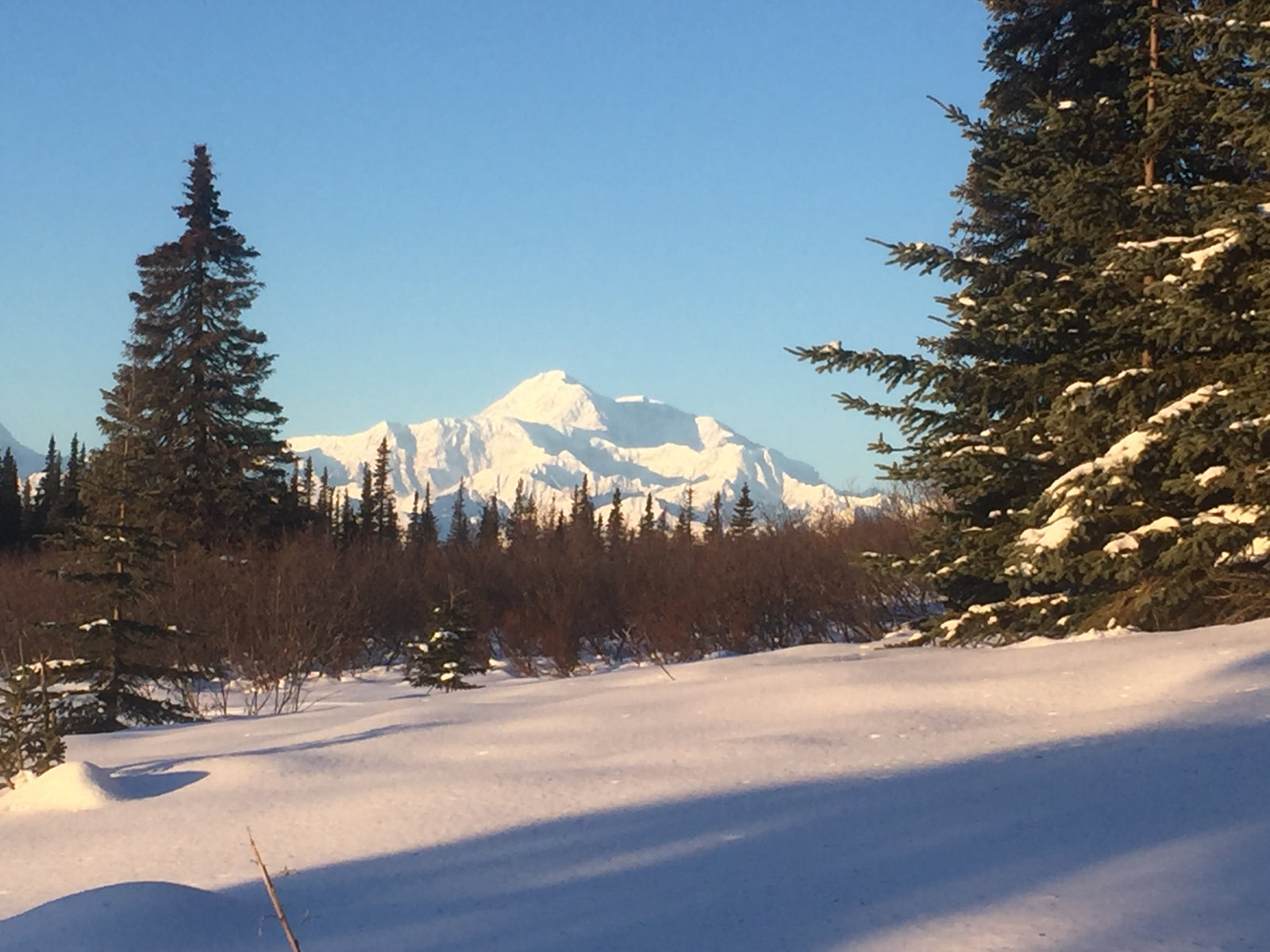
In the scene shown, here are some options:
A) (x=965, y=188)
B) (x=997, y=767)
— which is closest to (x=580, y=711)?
(x=997, y=767)

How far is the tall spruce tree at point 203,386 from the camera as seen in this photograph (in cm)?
2864

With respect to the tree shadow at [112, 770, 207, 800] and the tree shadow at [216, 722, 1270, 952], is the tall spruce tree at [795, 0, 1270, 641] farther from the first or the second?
the tree shadow at [112, 770, 207, 800]

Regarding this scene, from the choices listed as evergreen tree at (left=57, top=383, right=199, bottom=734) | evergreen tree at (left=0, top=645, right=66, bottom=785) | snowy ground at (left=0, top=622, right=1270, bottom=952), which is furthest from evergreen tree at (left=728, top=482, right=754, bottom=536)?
snowy ground at (left=0, top=622, right=1270, bottom=952)

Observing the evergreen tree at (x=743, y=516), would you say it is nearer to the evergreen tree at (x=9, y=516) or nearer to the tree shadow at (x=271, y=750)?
the evergreen tree at (x=9, y=516)

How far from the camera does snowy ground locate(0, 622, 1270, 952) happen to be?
286 centimetres

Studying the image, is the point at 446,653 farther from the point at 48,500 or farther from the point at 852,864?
the point at 48,500

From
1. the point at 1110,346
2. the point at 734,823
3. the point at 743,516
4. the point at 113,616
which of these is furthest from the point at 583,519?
the point at 734,823

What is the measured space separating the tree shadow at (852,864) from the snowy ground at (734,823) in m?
0.01

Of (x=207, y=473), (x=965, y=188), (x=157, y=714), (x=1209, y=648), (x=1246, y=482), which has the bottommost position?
(x=157, y=714)

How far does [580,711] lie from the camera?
6.34 metres

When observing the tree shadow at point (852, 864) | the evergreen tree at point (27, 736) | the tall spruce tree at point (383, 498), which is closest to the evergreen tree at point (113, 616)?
the evergreen tree at point (27, 736)

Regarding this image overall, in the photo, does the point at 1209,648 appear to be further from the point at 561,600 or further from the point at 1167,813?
the point at 561,600

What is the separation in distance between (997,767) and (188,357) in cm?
2945

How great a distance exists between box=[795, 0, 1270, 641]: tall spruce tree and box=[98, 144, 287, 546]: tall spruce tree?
75.5 feet
